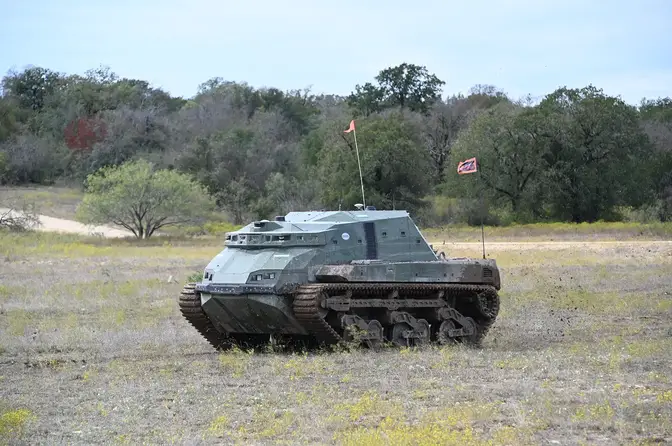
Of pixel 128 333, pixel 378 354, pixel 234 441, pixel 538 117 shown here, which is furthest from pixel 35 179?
pixel 234 441

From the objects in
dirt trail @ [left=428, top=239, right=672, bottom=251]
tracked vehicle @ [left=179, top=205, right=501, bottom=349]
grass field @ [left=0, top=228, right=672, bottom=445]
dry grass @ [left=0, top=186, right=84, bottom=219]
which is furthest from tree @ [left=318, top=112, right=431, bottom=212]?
tracked vehicle @ [left=179, top=205, right=501, bottom=349]

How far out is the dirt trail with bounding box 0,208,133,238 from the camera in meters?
58.5

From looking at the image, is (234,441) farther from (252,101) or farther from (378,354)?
(252,101)

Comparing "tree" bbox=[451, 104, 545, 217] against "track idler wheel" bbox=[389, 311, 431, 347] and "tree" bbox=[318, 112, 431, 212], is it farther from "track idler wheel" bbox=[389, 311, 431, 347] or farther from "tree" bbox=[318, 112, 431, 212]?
"track idler wheel" bbox=[389, 311, 431, 347]

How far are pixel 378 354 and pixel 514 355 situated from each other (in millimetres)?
1965

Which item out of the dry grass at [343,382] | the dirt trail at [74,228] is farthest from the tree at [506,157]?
the dry grass at [343,382]

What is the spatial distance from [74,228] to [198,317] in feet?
150

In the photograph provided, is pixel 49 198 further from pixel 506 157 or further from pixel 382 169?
pixel 506 157

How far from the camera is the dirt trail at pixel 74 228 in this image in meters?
58.5

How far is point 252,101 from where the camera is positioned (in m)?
98.2

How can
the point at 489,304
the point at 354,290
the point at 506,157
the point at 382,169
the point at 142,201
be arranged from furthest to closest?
the point at 506,157 → the point at 382,169 → the point at 142,201 → the point at 489,304 → the point at 354,290

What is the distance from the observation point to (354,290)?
55.8 ft

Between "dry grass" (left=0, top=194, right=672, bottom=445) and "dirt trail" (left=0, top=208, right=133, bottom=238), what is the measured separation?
3200 cm

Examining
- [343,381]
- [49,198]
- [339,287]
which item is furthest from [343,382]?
[49,198]
